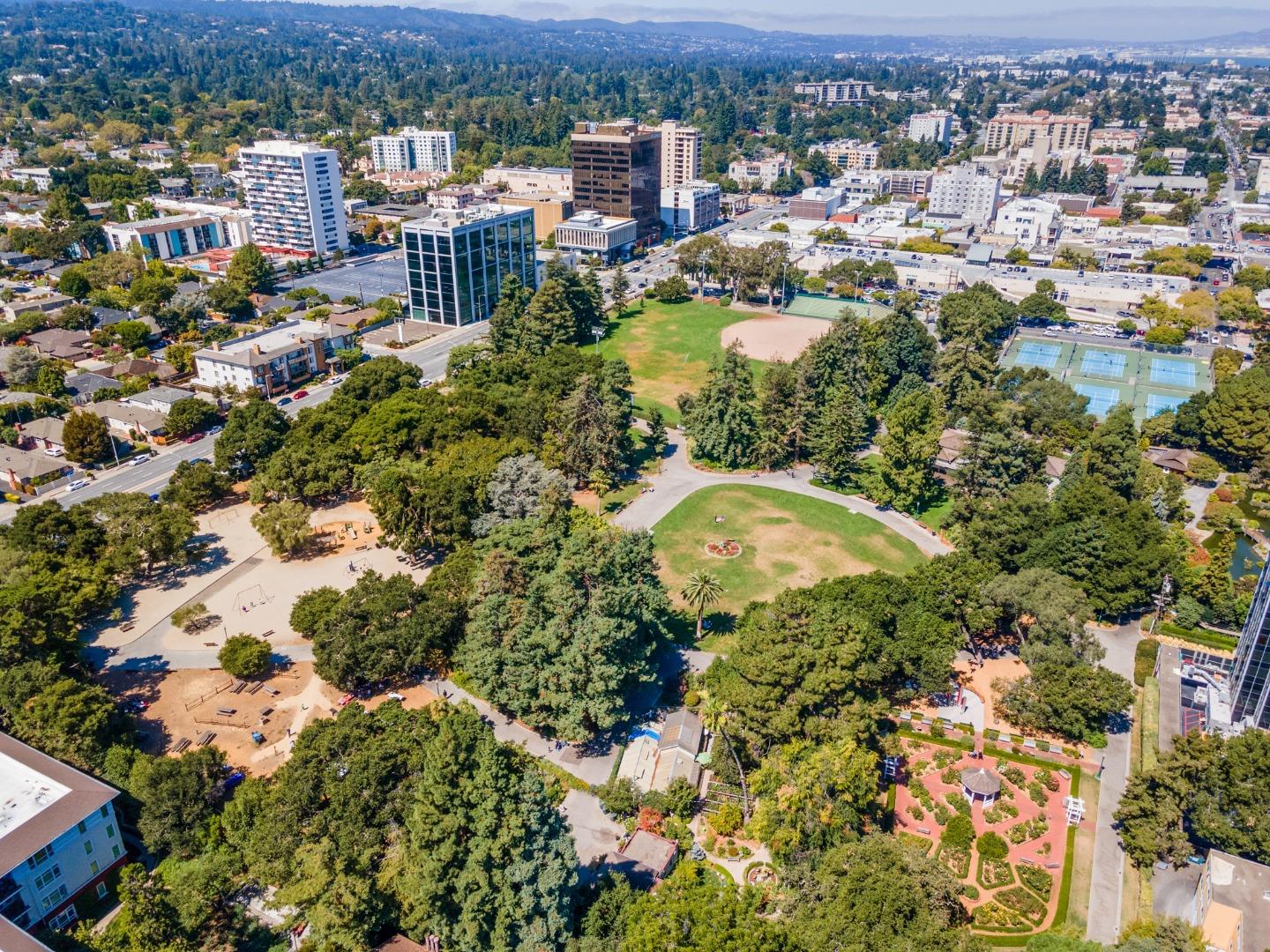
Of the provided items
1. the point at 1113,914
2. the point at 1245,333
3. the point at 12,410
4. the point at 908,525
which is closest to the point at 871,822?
the point at 1113,914

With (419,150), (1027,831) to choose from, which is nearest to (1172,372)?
(1027,831)

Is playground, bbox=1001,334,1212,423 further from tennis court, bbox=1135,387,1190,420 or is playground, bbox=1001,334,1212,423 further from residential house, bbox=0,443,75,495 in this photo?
residential house, bbox=0,443,75,495

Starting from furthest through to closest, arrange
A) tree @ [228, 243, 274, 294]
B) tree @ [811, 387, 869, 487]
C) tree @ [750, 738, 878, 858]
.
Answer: tree @ [228, 243, 274, 294] < tree @ [811, 387, 869, 487] < tree @ [750, 738, 878, 858]

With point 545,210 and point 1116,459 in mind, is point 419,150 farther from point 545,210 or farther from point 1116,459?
point 1116,459

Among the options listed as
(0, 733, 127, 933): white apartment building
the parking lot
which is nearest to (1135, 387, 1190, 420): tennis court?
(0, 733, 127, 933): white apartment building

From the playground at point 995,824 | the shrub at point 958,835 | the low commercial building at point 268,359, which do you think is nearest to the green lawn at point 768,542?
the playground at point 995,824
